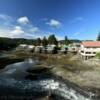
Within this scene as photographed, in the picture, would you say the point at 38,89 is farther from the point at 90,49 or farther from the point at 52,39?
the point at 52,39

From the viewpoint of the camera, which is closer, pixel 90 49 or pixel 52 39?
pixel 90 49

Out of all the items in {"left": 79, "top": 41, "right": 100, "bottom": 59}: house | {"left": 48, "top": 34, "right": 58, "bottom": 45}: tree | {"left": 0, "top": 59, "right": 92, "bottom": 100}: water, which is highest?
{"left": 48, "top": 34, "right": 58, "bottom": 45}: tree

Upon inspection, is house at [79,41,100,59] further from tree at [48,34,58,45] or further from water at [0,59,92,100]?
tree at [48,34,58,45]

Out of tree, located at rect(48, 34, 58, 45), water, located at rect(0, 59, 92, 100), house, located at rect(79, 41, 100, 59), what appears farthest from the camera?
tree, located at rect(48, 34, 58, 45)

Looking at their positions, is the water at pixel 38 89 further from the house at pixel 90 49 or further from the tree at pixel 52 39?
the tree at pixel 52 39

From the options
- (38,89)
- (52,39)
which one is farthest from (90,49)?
(52,39)

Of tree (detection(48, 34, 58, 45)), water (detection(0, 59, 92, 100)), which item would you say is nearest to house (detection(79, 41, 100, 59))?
water (detection(0, 59, 92, 100))

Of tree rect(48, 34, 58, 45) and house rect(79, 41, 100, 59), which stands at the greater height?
tree rect(48, 34, 58, 45)

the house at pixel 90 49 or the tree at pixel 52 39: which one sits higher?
the tree at pixel 52 39

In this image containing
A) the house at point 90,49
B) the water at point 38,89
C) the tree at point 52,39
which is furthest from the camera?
the tree at point 52,39

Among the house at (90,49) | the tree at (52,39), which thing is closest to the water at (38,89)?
the house at (90,49)

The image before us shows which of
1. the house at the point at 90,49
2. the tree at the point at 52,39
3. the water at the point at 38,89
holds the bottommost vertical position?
the water at the point at 38,89

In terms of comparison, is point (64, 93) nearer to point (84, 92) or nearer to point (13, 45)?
point (84, 92)

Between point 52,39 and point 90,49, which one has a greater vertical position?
point 52,39
